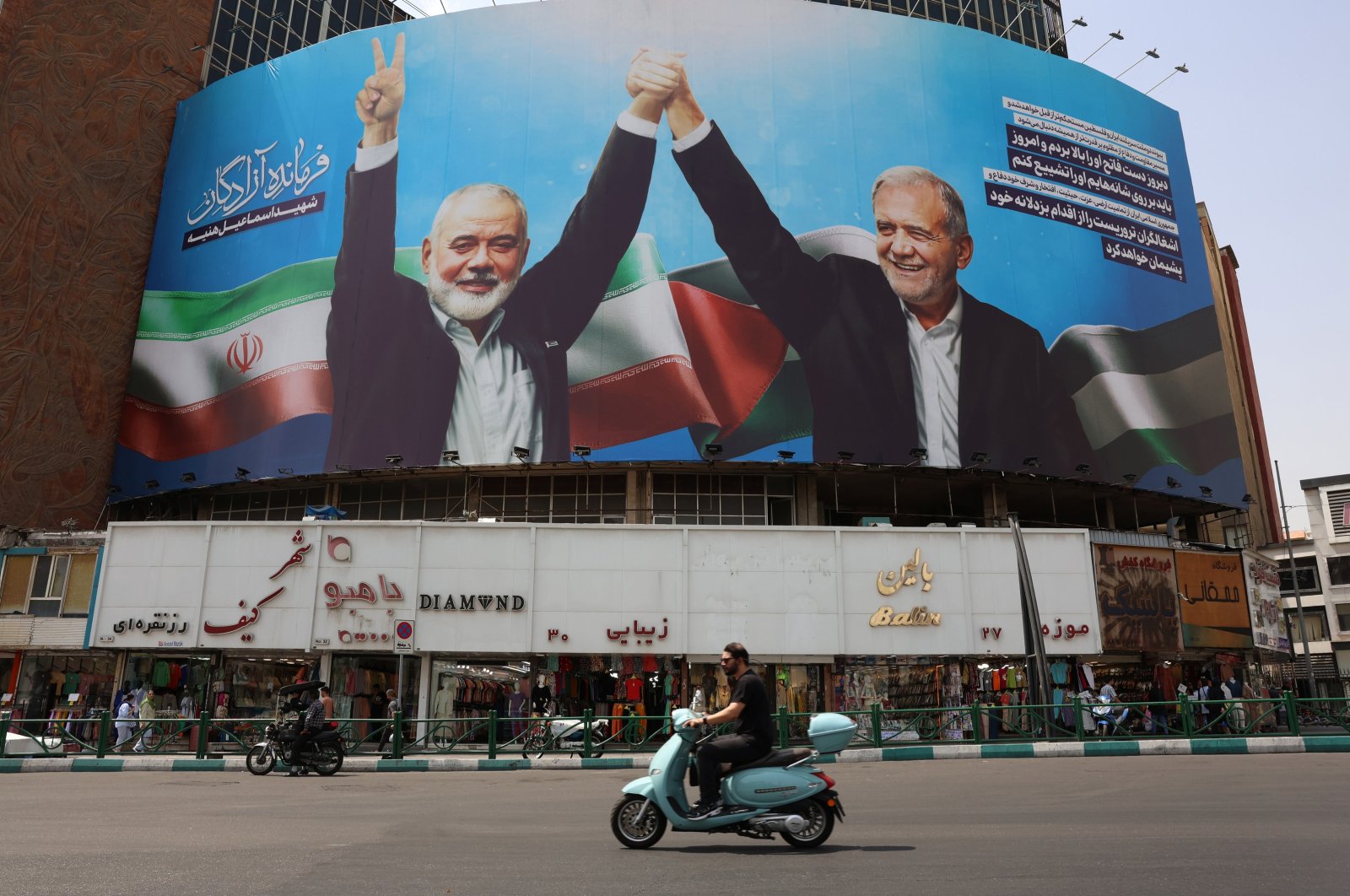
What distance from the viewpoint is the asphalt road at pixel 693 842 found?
19.3ft

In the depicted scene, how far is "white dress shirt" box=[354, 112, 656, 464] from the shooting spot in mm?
31578

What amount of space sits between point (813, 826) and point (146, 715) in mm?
22518

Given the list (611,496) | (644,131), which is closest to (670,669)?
(611,496)

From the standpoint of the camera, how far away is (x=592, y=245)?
33.6 meters

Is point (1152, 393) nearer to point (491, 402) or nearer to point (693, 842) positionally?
point (491, 402)

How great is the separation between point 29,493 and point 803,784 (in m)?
35.0

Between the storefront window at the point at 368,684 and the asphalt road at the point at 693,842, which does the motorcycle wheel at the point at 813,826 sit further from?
the storefront window at the point at 368,684

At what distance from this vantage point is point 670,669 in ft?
91.0

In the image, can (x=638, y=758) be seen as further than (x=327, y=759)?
Yes

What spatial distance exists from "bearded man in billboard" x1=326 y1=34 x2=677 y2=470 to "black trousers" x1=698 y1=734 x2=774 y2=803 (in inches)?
944

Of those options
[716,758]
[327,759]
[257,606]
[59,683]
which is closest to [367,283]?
[257,606]

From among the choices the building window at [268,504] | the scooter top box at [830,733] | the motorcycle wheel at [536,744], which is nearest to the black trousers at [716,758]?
the scooter top box at [830,733]

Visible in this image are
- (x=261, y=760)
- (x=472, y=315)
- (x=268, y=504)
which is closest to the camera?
(x=261, y=760)

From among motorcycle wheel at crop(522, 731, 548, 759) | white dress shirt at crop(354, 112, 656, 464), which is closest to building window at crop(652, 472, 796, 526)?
white dress shirt at crop(354, 112, 656, 464)
